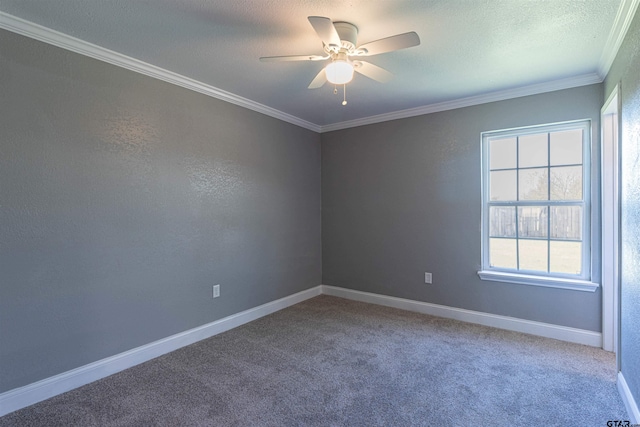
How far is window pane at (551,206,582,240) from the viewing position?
3.09m

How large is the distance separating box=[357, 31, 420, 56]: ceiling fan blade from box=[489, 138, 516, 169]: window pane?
2.15m

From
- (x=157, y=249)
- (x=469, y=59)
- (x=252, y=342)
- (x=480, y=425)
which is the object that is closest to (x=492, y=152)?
(x=469, y=59)

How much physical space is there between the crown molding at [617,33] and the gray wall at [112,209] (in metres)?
3.11

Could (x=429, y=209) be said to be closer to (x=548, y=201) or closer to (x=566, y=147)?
(x=548, y=201)

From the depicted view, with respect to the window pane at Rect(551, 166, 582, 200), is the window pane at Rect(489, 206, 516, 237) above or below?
below

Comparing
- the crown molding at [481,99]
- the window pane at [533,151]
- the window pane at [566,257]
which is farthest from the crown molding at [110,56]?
the window pane at [566,257]

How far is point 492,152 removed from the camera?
3.54m

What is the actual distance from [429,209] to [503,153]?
973mm

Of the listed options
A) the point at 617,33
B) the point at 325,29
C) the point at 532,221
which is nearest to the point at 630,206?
the point at 617,33

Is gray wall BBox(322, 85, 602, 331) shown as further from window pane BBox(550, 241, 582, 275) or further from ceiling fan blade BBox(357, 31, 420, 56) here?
ceiling fan blade BBox(357, 31, 420, 56)

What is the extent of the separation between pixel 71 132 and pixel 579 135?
4.33 metres

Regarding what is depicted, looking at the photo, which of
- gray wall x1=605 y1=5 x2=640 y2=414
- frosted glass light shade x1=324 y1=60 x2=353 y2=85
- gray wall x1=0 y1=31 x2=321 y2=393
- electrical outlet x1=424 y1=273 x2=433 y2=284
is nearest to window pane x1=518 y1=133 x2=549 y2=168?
gray wall x1=605 y1=5 x2=640 y2=414

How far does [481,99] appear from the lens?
344 centimetres

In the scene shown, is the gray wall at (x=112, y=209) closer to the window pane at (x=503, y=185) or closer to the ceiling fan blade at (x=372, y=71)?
the ceiling fan blade at (x=372, y=71)
